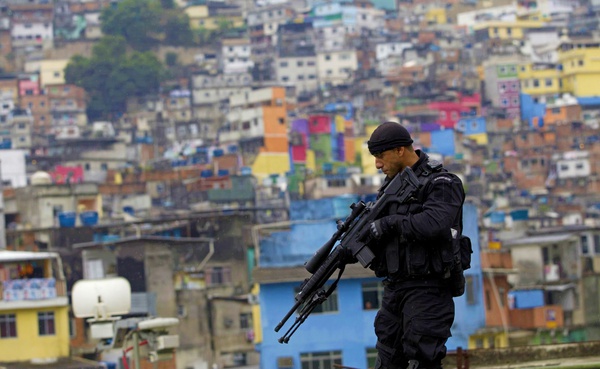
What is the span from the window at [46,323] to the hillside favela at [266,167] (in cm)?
7

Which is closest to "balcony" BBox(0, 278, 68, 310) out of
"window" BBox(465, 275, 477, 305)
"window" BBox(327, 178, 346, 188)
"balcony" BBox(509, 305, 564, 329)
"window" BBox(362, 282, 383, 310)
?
"window" BBox(362, 282, 383, 310)

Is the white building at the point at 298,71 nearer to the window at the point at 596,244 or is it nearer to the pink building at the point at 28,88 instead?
the pink building at the point at 28,88

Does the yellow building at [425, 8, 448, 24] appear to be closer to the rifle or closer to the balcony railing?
the balcony railing

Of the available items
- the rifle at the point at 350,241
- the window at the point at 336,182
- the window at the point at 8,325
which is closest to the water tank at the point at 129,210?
the window at the point at 336,182

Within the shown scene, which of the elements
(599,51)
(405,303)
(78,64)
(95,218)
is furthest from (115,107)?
(405,303)

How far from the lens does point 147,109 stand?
104 m

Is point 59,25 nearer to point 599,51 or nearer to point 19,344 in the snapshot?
point 599,51

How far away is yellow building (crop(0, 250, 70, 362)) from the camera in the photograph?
3089 cm

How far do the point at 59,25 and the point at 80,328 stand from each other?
9035 cm

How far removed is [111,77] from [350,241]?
107 meters

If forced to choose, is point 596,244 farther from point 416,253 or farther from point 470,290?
point 416,253

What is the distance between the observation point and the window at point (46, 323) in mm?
Answer: 31594

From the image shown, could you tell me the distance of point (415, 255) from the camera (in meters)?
6.17

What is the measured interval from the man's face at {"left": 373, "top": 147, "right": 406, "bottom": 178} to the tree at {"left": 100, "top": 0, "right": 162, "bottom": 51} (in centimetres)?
11668
